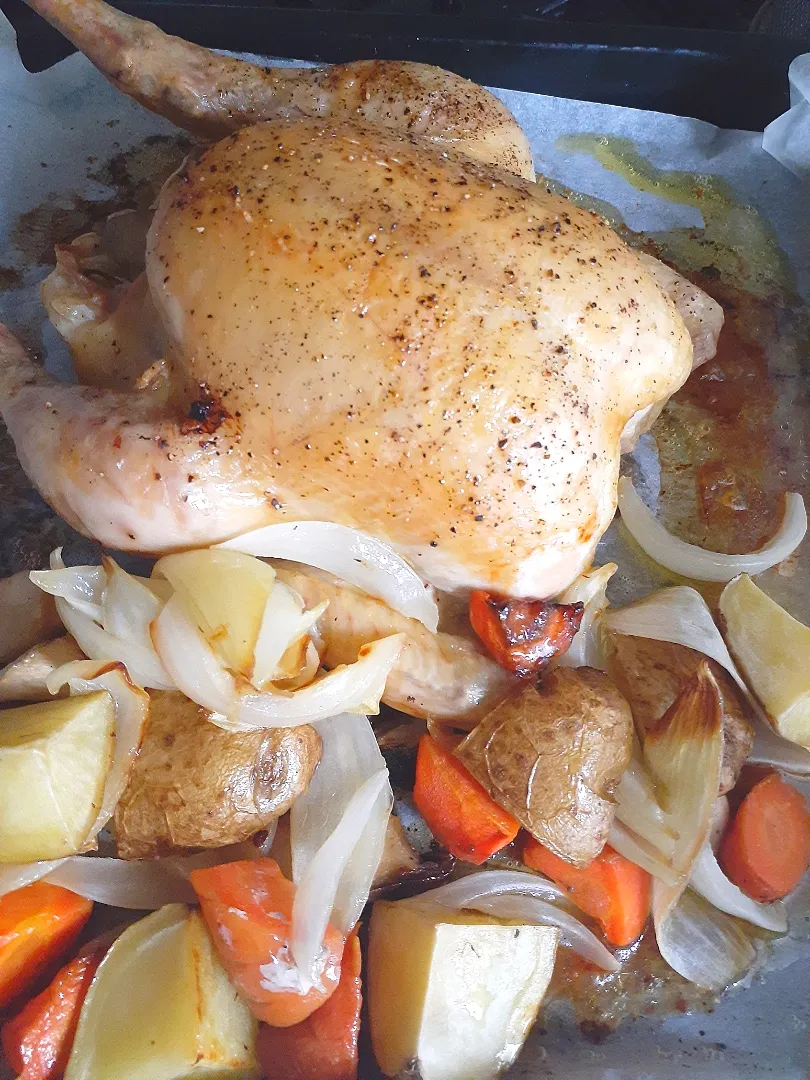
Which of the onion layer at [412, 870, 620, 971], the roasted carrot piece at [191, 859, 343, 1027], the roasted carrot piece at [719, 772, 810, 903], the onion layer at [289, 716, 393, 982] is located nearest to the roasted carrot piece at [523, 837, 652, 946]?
the onion layer at [412, 870, 620, 971]

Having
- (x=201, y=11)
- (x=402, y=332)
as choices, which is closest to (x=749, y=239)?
(x=402, y=332)

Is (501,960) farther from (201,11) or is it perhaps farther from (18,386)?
(201,11)

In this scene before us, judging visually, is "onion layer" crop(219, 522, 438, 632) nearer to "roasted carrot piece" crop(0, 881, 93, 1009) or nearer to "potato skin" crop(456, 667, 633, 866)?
"potato skin" crop(456, 667, 633, 866)

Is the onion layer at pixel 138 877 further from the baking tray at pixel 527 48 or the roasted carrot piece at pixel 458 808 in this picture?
the baking tray at pixel 527 48

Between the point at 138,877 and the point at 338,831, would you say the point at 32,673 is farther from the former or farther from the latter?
the point at 338,831

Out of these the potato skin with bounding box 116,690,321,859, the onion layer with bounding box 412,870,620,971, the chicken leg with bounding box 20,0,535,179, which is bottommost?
the onion layer with bounding box 412,870,620,971

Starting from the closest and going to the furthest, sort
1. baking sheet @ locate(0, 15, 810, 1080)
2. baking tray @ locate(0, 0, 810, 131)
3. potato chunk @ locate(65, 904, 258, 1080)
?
potato chunk @ locate(65, 904, 258, 1080) → baking sheet @ locate(0, 15, 810, 1080) → baking tray @ locate(0, 0, 810, 131)
